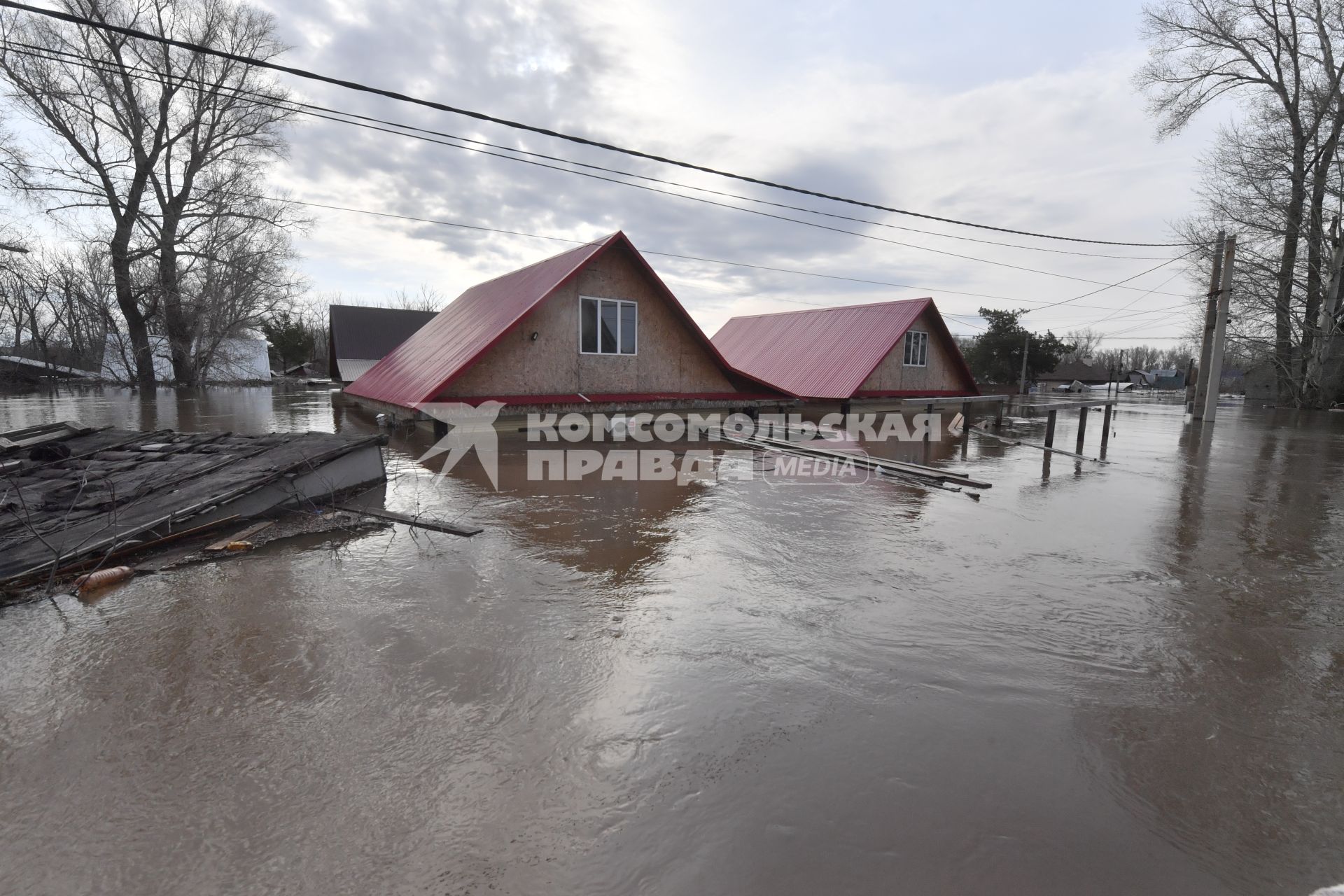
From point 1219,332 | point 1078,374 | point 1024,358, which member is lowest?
point 1078,374

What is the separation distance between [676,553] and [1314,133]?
3636 cm

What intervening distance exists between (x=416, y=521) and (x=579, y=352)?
841cm

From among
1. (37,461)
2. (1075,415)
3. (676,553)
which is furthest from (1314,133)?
(37,461)

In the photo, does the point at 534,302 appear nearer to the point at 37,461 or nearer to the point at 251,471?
the point at 251,471

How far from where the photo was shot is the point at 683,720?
346 centimetres

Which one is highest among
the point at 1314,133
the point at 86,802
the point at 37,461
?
the point at 1314,133

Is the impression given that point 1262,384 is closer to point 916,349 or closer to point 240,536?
point 916,349

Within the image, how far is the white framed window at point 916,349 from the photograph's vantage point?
22.9 m

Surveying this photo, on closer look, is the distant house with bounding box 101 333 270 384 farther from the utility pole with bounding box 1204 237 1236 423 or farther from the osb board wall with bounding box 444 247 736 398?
the utility pole with bounding box 1204 237 1236 423

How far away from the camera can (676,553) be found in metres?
6.47

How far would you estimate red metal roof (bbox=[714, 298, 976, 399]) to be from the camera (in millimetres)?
21250

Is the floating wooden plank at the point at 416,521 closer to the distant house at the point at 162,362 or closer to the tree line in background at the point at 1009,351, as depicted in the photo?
the distant house at the point at 162,362

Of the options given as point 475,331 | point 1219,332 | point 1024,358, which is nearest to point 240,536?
point 475,331

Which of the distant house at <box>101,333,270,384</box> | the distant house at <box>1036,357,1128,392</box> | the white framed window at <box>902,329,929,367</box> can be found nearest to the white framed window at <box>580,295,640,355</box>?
the white framed window at <box>902,329,929,367</box>
